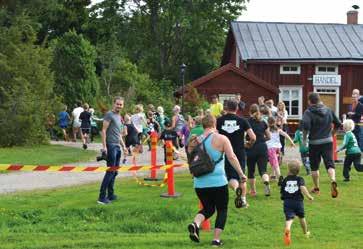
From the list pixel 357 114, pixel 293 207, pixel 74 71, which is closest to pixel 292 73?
pixel 74 71

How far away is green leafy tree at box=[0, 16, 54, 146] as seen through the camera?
2711 centimetres

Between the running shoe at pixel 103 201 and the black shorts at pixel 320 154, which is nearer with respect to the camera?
the running shoe at pixel 103 201

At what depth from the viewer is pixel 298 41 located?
44969 millimetres

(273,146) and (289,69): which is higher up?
(289,69)

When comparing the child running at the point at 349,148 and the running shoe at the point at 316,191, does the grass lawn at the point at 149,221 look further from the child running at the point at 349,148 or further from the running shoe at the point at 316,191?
the child running at the point at 349,148

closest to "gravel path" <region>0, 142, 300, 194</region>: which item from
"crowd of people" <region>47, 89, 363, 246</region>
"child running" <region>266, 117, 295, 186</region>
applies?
"crowd of people" <region>47, 89, 363, 246</region>

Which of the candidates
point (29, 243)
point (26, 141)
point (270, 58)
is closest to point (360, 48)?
point (270, 58)

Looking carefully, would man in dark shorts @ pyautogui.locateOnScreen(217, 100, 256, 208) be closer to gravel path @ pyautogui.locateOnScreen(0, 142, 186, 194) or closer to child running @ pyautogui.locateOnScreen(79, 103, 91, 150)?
gravel path @ pyautogui.locateOnScreen(0, 142, 186, 194)

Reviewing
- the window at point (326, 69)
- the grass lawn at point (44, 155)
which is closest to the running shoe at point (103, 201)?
the grass lawn at point (44, 155)

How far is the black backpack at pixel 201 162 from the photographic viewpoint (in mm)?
9000

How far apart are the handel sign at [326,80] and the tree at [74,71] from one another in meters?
13.1

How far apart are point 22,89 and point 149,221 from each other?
17.1 metres

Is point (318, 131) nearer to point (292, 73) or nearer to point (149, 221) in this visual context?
point (149, 221)

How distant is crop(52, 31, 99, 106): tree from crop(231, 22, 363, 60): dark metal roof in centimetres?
928
